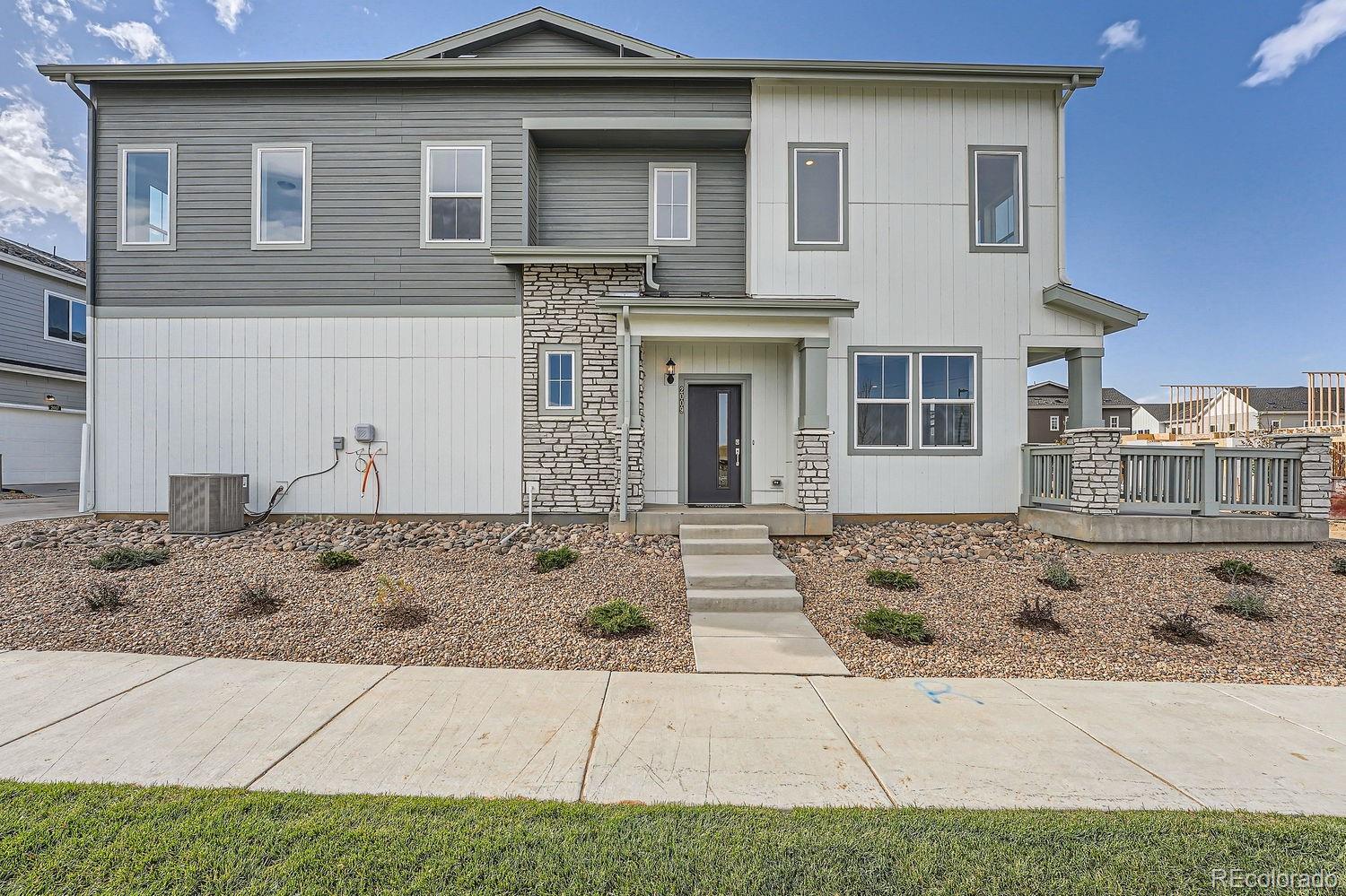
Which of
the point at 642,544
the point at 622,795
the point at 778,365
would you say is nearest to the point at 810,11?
the point at 778,365

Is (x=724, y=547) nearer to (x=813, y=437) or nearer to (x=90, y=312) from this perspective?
(x=813, y=437)

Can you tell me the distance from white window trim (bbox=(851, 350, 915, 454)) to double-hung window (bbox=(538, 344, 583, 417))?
4.33 meters

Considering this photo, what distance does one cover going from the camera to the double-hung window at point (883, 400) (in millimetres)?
8883

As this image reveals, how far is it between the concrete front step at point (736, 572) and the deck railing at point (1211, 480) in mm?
4848

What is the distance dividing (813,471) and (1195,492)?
4.99m

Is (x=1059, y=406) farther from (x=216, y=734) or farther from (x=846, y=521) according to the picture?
(x=216, y=734)

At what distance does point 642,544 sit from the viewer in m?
7.46

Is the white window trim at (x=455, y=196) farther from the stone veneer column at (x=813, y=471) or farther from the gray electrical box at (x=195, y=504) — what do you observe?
the stone veneer column at (x=813, y=471)

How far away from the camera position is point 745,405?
9.09m

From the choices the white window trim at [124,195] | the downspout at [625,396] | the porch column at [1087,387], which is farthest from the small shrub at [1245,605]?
the white window trim at [124,195]

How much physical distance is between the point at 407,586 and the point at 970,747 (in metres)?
5.10

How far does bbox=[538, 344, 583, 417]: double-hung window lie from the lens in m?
8.72

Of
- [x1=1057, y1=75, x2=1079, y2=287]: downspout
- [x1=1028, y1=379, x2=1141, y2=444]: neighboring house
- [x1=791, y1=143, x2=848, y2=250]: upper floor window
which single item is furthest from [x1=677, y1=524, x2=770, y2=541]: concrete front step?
[x1=1028, y1=379, x2=1141, y2=444]: neighboring house

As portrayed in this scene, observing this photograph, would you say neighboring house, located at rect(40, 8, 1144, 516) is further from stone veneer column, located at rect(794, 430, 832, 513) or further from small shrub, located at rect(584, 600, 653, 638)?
small shrub, located at rect(584, 600, 653, 638)
